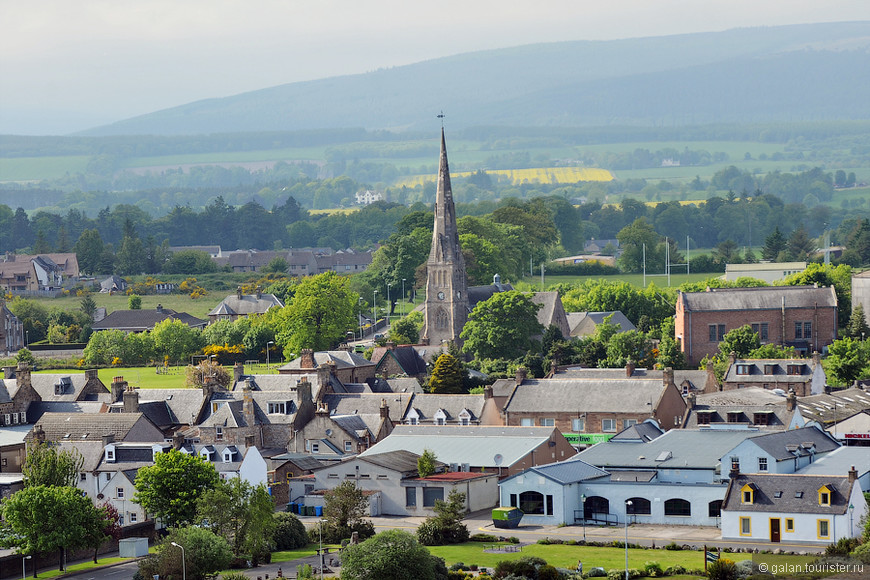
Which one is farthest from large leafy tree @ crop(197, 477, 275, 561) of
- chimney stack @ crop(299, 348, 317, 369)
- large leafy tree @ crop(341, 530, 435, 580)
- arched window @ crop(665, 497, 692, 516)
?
chimney stack @ crop(299, 348, 317, 369)

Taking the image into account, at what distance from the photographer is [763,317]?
118625 mm

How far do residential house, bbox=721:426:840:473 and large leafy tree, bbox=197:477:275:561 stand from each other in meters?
21.3

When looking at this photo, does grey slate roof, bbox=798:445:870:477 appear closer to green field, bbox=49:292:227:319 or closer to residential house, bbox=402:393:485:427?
residential house, bbox=402:393:485:427

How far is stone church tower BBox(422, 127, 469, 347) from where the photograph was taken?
13375 centimetres

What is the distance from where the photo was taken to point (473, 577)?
194 feet

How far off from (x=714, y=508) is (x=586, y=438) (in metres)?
19.5

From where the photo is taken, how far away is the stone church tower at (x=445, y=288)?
13375 centimetres

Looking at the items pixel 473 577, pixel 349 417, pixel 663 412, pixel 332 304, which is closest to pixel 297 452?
pixel 349 417

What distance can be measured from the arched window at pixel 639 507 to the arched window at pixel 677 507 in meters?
0.92

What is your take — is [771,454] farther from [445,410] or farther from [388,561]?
[445,410]

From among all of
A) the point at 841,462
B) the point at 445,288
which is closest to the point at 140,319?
the point at 445,288

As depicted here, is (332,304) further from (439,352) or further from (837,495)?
(837,495)

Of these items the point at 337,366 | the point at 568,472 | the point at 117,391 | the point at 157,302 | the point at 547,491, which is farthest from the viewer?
the point at 157,302

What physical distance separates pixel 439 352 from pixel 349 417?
28.2 metres
